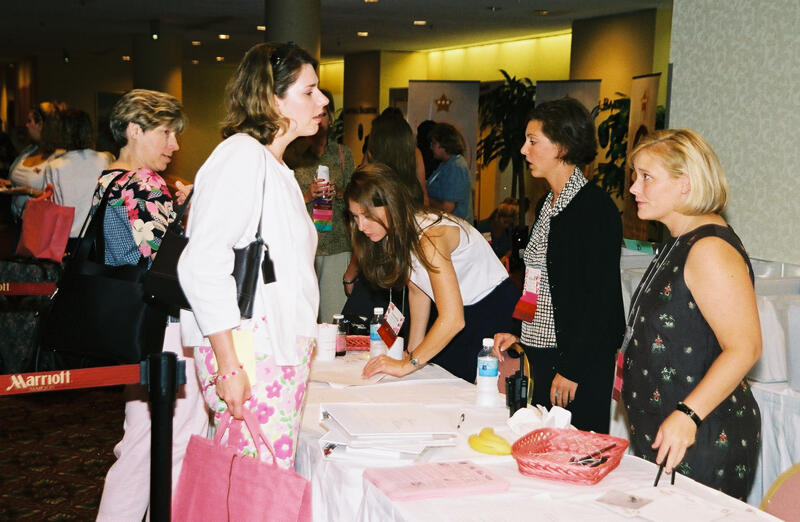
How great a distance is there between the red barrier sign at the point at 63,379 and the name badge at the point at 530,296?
3.74ft

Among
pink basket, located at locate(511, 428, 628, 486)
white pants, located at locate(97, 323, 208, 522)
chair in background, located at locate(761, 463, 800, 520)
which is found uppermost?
pink basket, located at locate(511, 428, 628, 486)

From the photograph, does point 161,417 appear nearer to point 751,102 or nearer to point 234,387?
point 234,387

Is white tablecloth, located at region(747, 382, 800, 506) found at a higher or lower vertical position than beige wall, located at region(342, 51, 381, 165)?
lower

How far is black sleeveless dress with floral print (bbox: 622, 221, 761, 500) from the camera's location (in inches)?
72.6

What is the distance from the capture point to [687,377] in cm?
187

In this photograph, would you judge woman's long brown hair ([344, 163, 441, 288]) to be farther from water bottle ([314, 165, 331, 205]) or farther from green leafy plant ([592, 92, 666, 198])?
green leafy plant ([592, 92, 666, 198])

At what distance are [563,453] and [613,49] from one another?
26.9ft

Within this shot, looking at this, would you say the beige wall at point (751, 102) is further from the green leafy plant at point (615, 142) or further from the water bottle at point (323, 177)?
the green leafy plant at point (615, 142)

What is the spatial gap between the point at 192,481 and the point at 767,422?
2155 mm

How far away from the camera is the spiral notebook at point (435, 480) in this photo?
155cm

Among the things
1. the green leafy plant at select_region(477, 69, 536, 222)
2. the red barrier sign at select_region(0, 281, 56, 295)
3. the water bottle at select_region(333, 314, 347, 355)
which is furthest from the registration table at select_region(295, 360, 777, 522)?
the green leafy plant at select_region(477, 69, 536, 222)

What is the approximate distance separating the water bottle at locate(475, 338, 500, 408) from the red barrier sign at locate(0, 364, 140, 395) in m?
0.88

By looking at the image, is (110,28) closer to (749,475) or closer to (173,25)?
(173,25)

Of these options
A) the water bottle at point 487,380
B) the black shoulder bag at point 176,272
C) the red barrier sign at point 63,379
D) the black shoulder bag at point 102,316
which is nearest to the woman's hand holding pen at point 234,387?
the black shoulder bag at point 176,272
